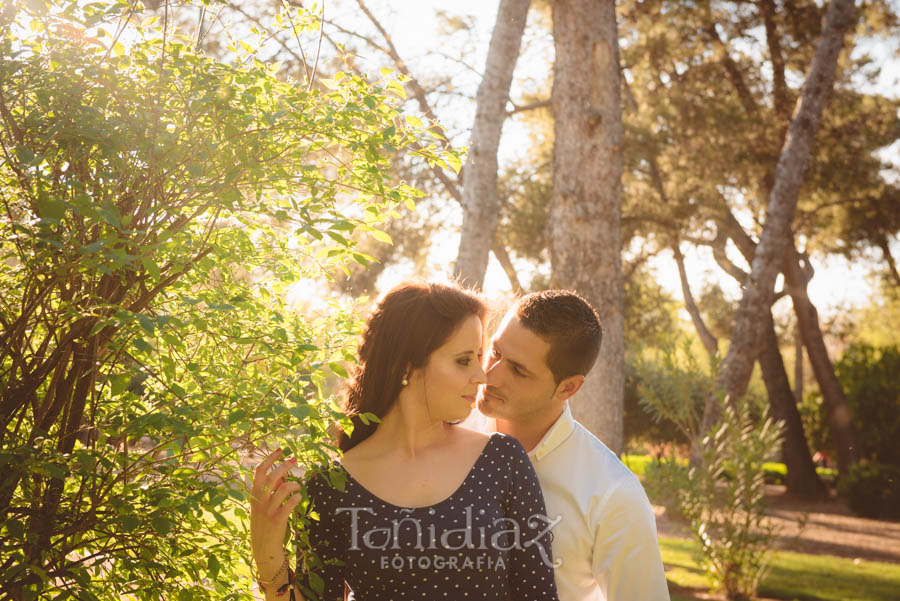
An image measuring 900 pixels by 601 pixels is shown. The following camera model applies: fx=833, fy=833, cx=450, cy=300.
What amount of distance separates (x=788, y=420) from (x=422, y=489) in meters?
16.8

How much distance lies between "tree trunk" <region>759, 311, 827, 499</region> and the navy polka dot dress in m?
15.9

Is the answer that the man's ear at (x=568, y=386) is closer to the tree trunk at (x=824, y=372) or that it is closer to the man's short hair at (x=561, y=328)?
the man's short hair at (x=561, y=328)

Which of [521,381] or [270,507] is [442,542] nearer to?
[270,507]

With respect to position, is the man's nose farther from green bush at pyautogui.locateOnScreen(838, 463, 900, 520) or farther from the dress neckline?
green bush at pyautogui.locateOnScreen(838, 463, 900, 520)

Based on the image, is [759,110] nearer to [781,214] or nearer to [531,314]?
[781,214]

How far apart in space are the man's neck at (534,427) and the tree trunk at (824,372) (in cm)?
1594

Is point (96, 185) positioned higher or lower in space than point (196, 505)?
higher

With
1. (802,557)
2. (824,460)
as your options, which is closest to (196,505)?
(802,557)

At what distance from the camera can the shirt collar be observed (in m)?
3.44

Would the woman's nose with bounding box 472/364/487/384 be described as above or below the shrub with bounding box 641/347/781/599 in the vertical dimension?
above

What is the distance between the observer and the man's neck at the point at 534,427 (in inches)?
140

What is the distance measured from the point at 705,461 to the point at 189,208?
7.51m

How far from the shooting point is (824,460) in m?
25.7

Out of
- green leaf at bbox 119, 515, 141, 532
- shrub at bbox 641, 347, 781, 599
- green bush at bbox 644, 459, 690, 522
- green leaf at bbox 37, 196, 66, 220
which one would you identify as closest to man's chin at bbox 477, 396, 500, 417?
green leaf at bbox 119, 515, 141, 532
